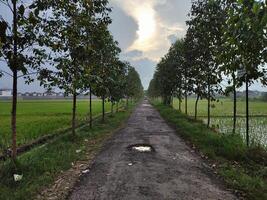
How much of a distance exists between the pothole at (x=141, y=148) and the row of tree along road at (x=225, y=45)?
3808mm

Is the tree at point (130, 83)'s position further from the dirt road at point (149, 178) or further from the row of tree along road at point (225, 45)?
the dirt road at point (149, 178)

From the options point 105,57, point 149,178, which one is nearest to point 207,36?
point 105,57

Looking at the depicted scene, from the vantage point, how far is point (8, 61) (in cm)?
897

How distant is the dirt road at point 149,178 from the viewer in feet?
25.1

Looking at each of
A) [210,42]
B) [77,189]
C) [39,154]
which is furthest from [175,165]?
[210,42]

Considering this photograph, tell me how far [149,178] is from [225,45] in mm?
4701

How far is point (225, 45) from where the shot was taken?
5477mm

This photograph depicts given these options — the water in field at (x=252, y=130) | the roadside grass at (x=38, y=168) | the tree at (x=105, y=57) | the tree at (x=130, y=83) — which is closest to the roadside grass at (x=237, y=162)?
the water in field at (x=252, y=130)

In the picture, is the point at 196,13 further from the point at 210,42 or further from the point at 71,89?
the point at 71,89

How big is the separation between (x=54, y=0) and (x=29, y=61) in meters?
1.99

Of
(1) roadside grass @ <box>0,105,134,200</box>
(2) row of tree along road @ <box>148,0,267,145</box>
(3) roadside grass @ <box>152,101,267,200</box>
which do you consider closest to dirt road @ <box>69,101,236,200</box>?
(3) roadside grass @ <box>152,101,267,200</box>

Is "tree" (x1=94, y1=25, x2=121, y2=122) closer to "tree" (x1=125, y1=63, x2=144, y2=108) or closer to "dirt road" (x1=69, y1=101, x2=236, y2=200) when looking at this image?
"dirt road" (x1=69, y1=101, x2=236, y2=200)

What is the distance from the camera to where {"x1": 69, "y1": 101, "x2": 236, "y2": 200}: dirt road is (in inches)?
301

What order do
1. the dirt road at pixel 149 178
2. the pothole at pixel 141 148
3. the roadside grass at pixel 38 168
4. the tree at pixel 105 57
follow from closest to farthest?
1. the dirt road at pixel 149 178
2. the roadside grass at pixel 38 168
3. the pothole at pixel 141 148
4. the tree at pixel 105 57
